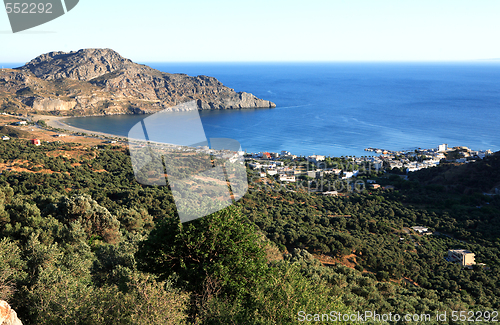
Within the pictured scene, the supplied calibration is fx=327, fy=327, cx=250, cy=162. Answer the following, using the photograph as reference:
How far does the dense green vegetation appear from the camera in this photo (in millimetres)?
4590

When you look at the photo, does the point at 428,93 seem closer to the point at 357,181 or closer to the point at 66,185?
the point at 357,181

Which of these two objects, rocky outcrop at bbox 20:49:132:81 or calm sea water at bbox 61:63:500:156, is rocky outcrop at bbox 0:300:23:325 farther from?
rocky outcrop at bbox 20:49:132:81

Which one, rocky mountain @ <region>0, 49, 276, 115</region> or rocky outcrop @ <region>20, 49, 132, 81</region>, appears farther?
rocky outcrop @ <region>20, 49, 132, 81</region>

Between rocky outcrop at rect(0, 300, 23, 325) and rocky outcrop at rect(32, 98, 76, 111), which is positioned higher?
rocky outcrop at rect(0, 300, 23, 325)

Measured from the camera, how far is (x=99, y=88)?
85938 mm

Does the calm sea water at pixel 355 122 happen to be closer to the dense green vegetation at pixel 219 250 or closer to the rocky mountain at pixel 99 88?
the rocky mountain at pixel 99 88

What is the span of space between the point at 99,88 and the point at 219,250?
92109 mm

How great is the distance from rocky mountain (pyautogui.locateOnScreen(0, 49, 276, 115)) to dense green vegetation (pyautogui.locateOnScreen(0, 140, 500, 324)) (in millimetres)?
54585

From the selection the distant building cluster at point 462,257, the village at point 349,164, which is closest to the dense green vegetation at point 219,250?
the distant building cluster at point 462,257

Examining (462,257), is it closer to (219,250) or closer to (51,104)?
(219,250)

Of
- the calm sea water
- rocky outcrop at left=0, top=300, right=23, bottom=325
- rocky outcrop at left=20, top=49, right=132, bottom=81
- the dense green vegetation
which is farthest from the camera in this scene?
rocky outcrop at left=20, top=49, right=132, bottom=81

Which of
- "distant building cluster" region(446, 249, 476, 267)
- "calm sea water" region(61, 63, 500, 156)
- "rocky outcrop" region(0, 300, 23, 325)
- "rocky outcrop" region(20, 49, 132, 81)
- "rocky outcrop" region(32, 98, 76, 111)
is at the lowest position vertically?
"calm sea water" region(61, 63, 500, 156)

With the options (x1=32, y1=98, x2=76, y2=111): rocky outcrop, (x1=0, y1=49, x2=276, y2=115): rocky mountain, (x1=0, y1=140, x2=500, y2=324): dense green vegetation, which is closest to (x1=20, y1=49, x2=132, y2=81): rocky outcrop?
(x1=0, y1=49, x2=276, y2=115): rocky mountain

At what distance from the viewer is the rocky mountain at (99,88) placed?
72.6 meters
